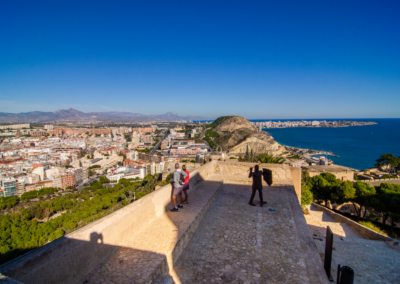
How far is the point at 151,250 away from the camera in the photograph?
8.57 ft

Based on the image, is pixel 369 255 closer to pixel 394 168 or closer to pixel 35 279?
pixel 35 279

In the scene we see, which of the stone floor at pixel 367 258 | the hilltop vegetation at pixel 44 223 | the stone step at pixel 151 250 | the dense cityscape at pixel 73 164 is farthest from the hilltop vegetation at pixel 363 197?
the dense cityscape at pixel 73 164

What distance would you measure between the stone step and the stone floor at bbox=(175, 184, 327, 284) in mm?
240

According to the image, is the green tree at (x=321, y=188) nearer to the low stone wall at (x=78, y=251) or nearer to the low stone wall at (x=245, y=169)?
the low stone wall at (x=245, y=169)

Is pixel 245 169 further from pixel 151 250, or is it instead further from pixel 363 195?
pixel 363 195

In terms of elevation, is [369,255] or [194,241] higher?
[194,241]

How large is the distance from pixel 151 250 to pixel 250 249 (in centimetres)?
141

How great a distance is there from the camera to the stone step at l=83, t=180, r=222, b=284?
7.13 ft

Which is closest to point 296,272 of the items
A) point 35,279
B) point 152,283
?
point 152,283

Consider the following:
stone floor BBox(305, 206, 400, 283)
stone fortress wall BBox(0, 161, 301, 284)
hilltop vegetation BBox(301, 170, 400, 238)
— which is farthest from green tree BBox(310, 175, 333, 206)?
stone fortress wall BBox(0, 161, 301, 284)

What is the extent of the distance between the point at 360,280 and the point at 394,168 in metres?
34.8

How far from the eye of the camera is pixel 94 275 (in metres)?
2.20

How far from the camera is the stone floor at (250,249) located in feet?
8.39

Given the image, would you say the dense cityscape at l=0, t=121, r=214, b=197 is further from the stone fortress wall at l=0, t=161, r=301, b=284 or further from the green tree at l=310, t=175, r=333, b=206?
the stone fortress wall at l=0, t=161, r=301, b=284
